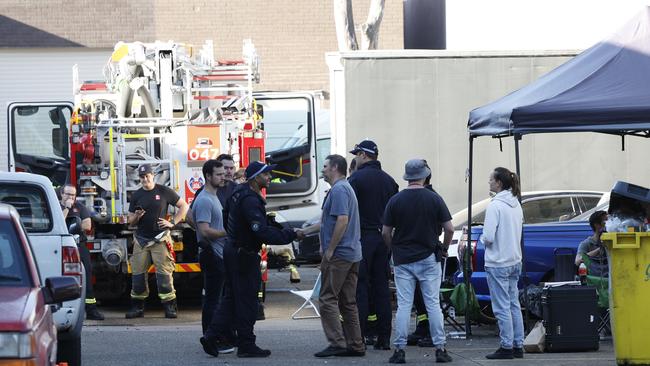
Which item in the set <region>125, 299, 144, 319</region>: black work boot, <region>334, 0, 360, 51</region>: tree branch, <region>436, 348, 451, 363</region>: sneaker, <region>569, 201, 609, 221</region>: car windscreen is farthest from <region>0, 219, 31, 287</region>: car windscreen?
<region>334, 0, 360, 51</region>: tree branch

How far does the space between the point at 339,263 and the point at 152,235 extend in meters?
4.48

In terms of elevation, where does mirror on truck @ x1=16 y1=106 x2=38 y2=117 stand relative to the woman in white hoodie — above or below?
above

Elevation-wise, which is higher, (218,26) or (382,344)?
(218,26)

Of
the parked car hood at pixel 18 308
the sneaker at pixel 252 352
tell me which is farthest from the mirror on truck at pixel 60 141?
the parked car hood at pixel 18 308

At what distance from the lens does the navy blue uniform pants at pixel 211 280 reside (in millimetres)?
11688

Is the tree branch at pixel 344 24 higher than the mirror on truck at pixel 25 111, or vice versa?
the tree branch at pixel 344 24

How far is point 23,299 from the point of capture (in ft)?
24.0

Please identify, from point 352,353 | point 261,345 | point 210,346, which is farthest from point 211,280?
point 352,353

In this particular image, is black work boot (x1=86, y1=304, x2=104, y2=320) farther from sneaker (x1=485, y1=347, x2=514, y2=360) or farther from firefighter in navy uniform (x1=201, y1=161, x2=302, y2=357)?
sneaker (x1=485, y1=347, x2=514, y2=360)

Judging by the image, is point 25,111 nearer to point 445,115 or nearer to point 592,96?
point 445,115

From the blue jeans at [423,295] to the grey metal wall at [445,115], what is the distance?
6.56 metres

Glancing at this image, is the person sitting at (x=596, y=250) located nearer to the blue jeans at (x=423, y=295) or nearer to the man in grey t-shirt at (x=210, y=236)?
the blue jeans at (x=423, y=295)

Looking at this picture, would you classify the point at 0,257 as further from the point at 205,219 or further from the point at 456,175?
the point at 456,175

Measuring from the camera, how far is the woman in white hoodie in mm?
11070
